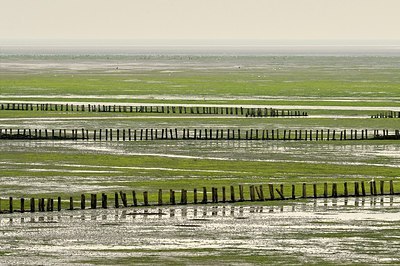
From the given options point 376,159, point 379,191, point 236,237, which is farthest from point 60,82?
point 236,237

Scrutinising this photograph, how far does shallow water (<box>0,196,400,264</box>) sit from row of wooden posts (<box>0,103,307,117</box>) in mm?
59369

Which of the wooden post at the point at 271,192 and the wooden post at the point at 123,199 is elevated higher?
the wooden post at the point at 123,199

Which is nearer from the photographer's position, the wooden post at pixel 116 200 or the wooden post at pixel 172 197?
the wooden post at pixel 116 200

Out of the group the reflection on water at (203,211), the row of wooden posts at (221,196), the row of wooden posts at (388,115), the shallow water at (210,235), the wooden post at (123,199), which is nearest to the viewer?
the shallow water at (210,235)

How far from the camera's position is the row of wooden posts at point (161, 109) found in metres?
121

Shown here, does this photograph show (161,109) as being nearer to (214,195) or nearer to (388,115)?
(388,115)

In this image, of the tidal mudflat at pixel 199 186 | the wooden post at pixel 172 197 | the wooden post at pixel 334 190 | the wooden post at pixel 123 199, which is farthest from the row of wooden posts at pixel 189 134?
the wooden post at pixel 123 199

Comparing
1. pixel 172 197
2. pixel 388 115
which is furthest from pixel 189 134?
pixel 172 197

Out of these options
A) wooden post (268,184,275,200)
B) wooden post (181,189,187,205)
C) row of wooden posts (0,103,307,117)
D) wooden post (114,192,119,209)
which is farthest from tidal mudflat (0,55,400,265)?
row of wooden posts (0,103,307,117)

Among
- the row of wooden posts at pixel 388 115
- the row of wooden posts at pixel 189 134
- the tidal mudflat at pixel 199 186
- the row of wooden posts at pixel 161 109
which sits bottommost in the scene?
the row of wooden posts at pixel 161 109

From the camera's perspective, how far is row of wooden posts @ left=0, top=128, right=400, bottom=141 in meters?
96.6

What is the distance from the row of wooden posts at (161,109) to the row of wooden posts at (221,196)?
5273 centimetres

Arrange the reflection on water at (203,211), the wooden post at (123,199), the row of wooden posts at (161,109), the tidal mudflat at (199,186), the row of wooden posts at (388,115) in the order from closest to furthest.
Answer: the tidal mudflat at (199,186)
the reflection on water at (203,211)
the wooden post at (123,199)
the row of wooden posts at (388,115)
the row of wooden posts at (161,109)

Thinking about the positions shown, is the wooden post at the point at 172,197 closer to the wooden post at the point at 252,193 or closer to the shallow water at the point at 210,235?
the shallow water at the point at 210,235
